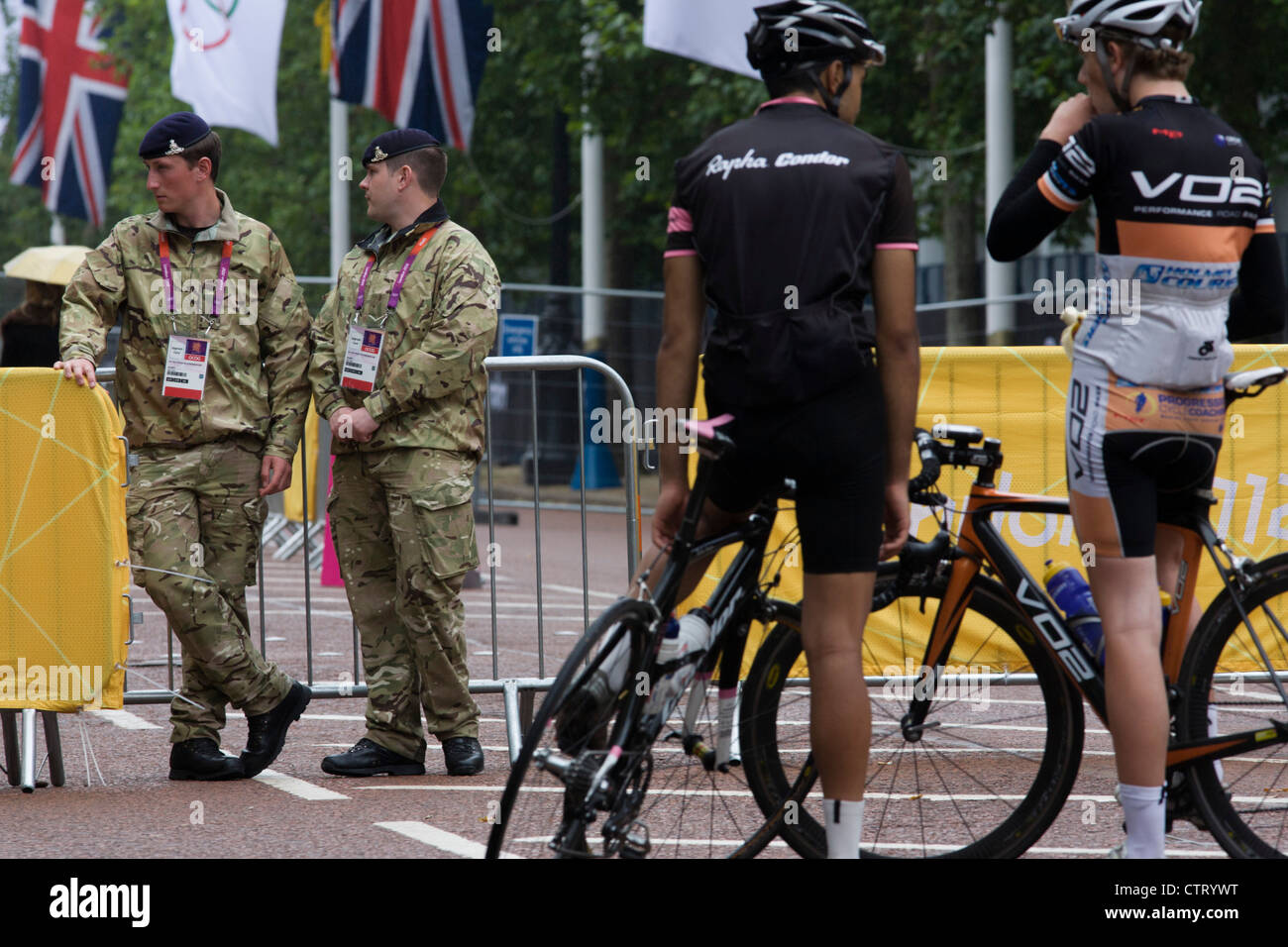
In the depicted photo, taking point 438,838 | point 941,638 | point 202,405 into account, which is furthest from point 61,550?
point 941,638

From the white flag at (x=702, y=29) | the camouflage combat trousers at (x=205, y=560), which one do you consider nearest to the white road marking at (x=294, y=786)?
the camouflage combat trousers at (x=205, y=560)

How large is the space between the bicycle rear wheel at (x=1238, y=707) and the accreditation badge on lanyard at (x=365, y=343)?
290 cm

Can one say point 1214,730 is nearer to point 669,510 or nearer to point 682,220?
point 669,510

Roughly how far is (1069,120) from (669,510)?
52.5 inches

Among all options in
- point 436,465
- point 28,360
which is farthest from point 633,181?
point 436,465

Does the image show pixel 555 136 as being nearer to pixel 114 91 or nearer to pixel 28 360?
pixel 114 91

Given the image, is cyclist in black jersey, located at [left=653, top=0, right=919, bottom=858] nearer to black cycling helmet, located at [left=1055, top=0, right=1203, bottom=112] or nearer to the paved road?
black cycling helmet, located at [left=1055, top=0, right=1203, bottom=112]

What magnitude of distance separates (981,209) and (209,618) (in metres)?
15.0

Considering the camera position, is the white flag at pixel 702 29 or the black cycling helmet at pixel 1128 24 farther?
the white flag at pixel 702 29

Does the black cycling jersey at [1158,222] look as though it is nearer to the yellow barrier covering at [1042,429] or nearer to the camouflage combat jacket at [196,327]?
the yellow barrier covering at [1042,429]

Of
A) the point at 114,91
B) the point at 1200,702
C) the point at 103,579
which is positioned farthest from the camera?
the point at 114,91

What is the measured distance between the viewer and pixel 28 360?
8273 millimetres

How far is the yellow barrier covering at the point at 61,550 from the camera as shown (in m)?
5.77

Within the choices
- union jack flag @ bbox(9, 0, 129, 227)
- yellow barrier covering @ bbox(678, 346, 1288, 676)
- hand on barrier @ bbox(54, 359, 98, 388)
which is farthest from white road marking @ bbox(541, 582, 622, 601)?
union jack flag @ bbox(9, 0, 129, 227)
